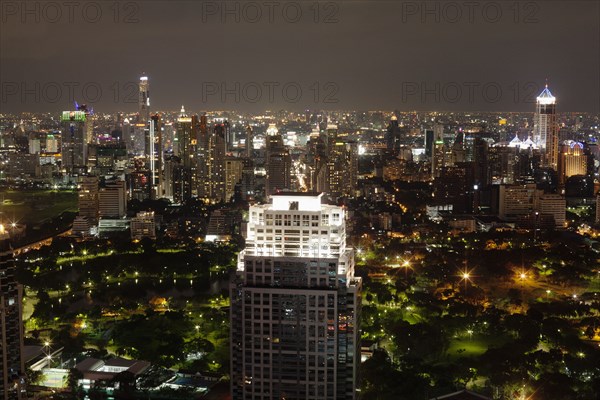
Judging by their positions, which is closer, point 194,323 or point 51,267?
point 194,323

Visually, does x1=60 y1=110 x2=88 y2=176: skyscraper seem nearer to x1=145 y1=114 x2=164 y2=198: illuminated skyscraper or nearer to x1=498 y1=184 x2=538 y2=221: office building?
x1=145 y1=114 x2=164 y2=198: illuminated skyscraper

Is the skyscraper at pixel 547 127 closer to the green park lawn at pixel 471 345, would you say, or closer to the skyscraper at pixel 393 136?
the skyscraper at pixel 393 136

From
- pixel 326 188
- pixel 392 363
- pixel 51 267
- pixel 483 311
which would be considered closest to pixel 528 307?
pixel 483 311

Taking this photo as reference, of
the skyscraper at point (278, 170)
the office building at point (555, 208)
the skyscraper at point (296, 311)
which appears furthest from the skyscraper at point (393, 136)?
the skyscraper at point (296, 311)

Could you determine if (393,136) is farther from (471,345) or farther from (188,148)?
(471,345)

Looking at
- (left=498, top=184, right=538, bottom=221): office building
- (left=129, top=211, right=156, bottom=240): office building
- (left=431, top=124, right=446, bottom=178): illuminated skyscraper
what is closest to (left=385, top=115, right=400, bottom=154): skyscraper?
(left=431, top=124, right=446, bottom=178): illuminated skyscraper

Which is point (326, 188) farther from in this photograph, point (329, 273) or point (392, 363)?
point (329, 273)
